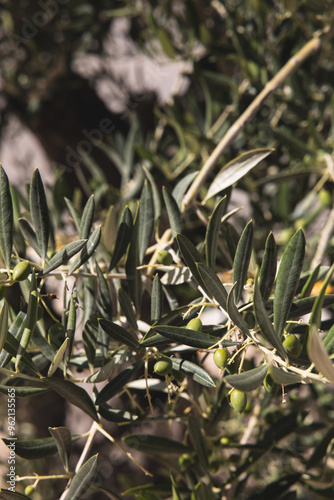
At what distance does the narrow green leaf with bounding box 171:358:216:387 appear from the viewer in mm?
488

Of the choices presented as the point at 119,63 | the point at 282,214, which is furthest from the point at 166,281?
the point at 119,63

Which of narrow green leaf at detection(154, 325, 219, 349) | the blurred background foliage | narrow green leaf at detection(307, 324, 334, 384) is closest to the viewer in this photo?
narrow green leaf at detection(307, 324, 334, 384)

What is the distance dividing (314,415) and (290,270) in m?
1.22

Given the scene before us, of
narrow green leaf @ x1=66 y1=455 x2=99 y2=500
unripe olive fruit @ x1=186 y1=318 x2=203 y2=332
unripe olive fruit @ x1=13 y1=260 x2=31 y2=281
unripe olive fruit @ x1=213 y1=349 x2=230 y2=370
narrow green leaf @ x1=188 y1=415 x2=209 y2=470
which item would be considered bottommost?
narrow green leaf @ x1=188 y1=415 x2=209 y2=470

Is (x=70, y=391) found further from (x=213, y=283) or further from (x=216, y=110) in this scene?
(x=216, y=110)

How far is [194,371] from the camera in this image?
1.64 feet

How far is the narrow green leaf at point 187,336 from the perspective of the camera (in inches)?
17.7

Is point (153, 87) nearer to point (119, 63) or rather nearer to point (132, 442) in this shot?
point (119, 63)

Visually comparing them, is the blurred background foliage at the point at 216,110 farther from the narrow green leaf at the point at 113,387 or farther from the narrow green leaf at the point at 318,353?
the narrow green leaf at the point at 318,353

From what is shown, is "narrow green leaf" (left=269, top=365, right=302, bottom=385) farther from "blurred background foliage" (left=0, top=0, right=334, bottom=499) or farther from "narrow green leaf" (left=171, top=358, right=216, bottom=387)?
"blurred background foliage" (left=0, top=0, right=334, bottom=499)

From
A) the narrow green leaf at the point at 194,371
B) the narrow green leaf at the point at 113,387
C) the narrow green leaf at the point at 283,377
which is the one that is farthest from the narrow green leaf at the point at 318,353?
the narrow green leaf at the point at 113,387

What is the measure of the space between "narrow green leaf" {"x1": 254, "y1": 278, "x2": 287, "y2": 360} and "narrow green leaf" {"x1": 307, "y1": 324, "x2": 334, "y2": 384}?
6 cm

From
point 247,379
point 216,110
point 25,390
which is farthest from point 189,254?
point 216,110

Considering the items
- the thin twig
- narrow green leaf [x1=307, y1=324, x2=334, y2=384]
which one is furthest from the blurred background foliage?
narrow green leaf [x1=307, y1=324, x2=334, y2=384]
